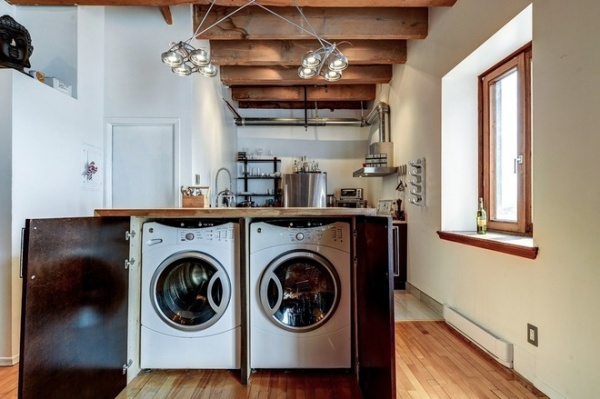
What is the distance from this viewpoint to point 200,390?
1825 millimetres

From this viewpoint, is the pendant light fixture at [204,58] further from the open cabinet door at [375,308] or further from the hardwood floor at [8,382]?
the hardwood floor at [8,382]

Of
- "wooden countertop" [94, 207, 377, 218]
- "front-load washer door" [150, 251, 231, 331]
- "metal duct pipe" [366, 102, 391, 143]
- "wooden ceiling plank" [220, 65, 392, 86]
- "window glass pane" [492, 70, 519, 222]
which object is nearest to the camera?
"wooden countertop" [94, 207, 377, 218]

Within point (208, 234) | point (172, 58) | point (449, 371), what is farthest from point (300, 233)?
point (172, 58)

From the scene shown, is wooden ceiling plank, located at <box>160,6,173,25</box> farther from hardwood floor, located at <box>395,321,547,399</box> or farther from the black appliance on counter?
the black appliance on counter

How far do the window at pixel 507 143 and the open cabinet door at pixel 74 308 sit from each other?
2709mm

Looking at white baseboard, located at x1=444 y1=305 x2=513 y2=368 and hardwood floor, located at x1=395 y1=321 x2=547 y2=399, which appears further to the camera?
white baseboard, located at x1=444 y1=305 x2=513 y2=368

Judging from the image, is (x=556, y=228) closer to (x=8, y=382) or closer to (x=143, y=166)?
(x=8, y=382)

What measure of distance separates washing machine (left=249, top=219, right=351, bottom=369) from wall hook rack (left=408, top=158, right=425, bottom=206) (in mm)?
1816

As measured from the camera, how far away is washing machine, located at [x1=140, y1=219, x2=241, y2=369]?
1.93 metres

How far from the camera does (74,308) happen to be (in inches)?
55.9

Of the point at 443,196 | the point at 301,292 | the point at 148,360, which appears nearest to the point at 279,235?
the point at 301,292

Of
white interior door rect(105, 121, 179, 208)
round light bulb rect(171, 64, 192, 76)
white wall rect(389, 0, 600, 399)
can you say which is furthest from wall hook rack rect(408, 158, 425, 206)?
white interior door rect(105, 121, 179, 208)

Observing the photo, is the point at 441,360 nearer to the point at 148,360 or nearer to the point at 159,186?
the point at 148,360

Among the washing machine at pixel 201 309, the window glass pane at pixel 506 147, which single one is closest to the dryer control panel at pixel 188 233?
the washing machine at pixel 201 309
